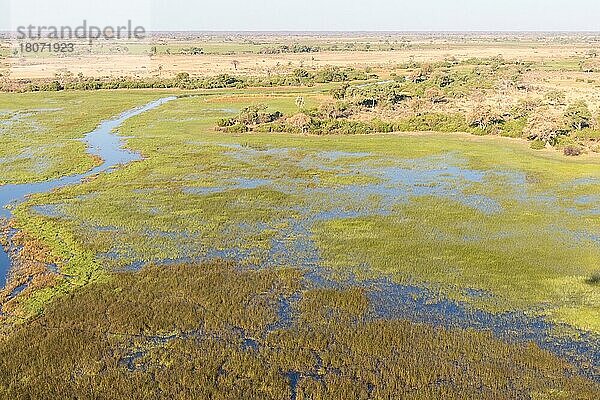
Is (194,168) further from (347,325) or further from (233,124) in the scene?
(347,325)

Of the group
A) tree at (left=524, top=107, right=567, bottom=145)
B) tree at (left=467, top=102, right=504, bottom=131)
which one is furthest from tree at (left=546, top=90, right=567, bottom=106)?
tree at (left=524, top=107, right=567, bottom=145)

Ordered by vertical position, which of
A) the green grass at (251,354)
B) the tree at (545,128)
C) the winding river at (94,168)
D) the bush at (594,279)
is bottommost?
the green grass at (251,354)

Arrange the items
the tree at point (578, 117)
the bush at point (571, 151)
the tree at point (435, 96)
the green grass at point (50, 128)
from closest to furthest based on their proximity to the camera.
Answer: the green grass at point (50, 128), the bush at point (571, 151), the tree at point (578, 117), the tree at point (435, 96)

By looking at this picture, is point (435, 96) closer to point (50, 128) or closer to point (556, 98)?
point (556, 98)

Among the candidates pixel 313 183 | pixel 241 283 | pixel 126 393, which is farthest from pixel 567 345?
pixel 313 183

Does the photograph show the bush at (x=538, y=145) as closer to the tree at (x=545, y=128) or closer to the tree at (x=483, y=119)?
the tree at (x=545, y=128)

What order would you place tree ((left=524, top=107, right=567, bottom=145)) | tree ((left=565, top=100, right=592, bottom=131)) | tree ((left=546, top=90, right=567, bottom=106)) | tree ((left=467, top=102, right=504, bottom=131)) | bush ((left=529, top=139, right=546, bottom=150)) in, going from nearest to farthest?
bush ((left=529, top=139, right=546, bottom=150)) < tree ((left=524, top=107, right=567, bottom=145)) < tree ((left=565, top=100, right=592, bottom=131)) < tree ((left=467, top=102, right=504, bottom=131)) < tree ((left=546, top=90, right=567, bottom=106))

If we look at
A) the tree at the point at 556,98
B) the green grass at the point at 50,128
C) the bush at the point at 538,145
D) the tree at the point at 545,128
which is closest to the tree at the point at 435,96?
the tree at the point at 556,98

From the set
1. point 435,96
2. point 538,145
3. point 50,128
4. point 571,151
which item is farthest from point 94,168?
point 435,96

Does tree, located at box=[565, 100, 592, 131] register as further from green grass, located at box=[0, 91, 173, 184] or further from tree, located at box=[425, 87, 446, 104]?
green grass, located at box=[0, 91, 173, 184]
